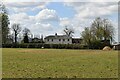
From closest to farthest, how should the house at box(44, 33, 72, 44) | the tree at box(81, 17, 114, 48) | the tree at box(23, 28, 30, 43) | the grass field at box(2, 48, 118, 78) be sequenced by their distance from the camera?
the grass field at box(2, 48, 118, 78)
the tree at box(81, 17, 114, 48)
the tree at box(23, 28, 30, 43)
the house at box(44, 33, 72, 44)

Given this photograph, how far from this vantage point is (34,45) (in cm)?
11538

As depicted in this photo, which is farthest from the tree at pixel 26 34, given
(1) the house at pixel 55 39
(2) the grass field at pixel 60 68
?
(2) the grass field at pixel 60 68

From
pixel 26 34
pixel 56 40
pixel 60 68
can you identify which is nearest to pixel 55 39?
pixel 56 40

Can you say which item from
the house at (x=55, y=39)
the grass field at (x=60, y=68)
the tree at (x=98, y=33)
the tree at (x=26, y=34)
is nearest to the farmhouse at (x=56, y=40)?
the house at (x=55, y=39)

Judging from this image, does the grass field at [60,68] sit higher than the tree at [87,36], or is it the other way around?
the tree at [87,36]

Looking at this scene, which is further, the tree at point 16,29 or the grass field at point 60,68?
the tree at point 16,29

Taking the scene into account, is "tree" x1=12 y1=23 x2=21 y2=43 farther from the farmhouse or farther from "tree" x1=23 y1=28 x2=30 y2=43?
the farmhouse

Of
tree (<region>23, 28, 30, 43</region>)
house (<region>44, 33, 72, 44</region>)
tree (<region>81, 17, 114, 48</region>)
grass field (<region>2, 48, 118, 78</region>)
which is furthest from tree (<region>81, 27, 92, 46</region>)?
grass field (<region>2, 48, 118, 78</region>)

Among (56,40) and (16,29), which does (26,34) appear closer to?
(16,29)

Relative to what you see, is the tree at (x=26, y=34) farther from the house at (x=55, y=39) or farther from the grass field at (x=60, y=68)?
the grass field at (x=60, y=68)

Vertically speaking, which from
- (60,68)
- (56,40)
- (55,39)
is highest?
(55,39)

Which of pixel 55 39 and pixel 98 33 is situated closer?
pixel 98 33

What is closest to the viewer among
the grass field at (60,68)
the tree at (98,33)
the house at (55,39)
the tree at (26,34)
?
the grass field at (60,68)

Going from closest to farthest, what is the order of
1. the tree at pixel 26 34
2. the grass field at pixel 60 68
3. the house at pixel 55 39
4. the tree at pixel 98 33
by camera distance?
the grass field at pixel 60 68 < the tree at pixel 98 33 < the tree at pixel 26 34 < the house at pixel 55 39
